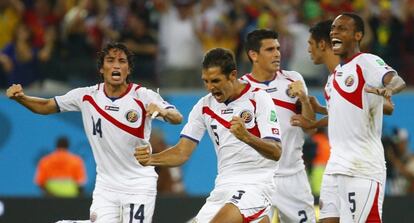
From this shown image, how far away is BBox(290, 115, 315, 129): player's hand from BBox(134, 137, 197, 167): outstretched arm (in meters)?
1.50

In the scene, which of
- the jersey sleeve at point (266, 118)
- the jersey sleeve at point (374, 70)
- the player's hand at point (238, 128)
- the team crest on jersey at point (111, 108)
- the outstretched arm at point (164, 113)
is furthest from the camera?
the team crest on jersey at point (111, 108)

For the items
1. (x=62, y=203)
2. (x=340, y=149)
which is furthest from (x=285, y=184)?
(x=62, y=203)

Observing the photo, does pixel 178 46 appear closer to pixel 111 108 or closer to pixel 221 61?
pixel 111 108

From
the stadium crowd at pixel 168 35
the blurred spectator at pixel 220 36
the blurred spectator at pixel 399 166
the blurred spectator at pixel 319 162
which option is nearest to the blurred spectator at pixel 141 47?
the stadium crowd at pixel 168 35

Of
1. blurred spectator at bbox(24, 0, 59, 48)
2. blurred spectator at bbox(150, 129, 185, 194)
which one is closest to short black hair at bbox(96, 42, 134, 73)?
blurred spectator at bbox(150, 129, 185, 194)

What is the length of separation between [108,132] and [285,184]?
78.9 inches

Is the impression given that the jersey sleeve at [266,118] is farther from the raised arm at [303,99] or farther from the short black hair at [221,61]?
the raised arm at [303,99]

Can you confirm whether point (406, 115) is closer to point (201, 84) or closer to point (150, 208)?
point (201, 84)

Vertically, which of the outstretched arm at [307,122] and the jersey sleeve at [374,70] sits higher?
the jersey sleeve at [374,70]

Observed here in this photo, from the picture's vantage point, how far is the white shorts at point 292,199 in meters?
12.4

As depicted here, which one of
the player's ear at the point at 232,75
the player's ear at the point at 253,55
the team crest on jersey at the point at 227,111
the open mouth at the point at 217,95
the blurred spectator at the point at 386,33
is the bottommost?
the team crest on jersey at the point at 227,111

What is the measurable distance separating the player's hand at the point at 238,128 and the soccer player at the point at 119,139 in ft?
6.26

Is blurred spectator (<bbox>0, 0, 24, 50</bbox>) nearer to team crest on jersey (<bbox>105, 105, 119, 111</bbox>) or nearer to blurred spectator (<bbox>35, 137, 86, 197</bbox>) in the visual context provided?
blurred spectator (<bbox>35, 137, 86, 197</bbox>)

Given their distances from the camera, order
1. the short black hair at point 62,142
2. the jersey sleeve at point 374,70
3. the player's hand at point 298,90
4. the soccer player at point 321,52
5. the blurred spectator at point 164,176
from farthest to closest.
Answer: the short black hair at point 62,142, the blurred spectator at point 164,176, the soccer player at point 321,52, the player's hand at point 298,90, the jersey sleeve at point 374,70
